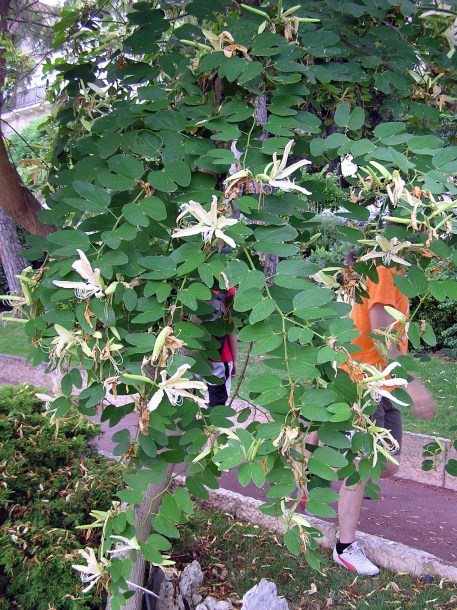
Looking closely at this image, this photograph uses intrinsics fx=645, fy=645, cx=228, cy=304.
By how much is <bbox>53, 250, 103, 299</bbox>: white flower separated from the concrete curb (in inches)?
75.0

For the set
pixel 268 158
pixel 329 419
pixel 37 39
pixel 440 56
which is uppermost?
pixel 37 39

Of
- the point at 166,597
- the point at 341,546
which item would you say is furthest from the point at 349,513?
the point at 166,597

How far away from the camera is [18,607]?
99.8 inches

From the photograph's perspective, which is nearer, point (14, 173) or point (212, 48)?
point (212, 48)

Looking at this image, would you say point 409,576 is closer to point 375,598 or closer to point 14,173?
point 375,598

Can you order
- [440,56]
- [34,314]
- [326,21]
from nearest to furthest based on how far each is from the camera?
[34,314]
[326,21]
[440,56]

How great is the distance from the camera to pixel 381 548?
3252 mm

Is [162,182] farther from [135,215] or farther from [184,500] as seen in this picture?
[184,500]

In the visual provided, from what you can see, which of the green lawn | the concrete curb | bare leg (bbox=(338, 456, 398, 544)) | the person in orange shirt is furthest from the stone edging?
bare leg (bbox=(338, 456, 398, 544))

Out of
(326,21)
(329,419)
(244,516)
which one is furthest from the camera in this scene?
(244,516)

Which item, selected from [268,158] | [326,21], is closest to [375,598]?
[268,158]

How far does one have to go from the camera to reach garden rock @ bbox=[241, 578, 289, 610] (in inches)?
90.3

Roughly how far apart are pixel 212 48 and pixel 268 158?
434 mm

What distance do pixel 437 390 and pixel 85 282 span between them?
17.1ft
